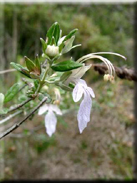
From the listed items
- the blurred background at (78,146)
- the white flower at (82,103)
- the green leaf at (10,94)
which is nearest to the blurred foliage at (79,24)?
the blurred background at (78,146)

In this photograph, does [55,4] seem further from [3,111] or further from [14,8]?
[3,111]

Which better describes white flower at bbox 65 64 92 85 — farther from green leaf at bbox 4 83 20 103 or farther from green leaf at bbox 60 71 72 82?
green leaf at bbox 4 83 20 103

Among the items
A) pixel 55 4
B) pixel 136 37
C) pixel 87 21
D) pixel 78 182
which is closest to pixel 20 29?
pixel 55 4

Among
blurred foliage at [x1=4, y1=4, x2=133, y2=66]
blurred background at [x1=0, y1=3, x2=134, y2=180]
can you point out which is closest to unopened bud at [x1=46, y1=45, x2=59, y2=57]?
blurred background at [x1=0, y1=3, x2=134, y2=180]

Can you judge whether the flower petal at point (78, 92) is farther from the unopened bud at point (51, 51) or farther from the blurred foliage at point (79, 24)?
the blurred foliage at point (79, 24)

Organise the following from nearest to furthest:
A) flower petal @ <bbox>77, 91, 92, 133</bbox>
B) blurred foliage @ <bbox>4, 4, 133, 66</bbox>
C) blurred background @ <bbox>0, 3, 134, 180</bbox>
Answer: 1. flower petal @ <bbox>77, 91, 92, 133</bbox>
2. blurred background @ <bbox>0, 3, 134, 180</bbox>
3. blurred foliage @ <bbox>4, 4, 133, 66</bbox>

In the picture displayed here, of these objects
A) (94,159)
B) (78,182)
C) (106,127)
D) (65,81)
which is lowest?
(78,182)
